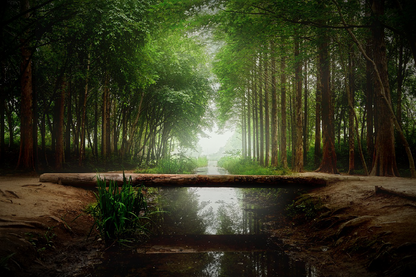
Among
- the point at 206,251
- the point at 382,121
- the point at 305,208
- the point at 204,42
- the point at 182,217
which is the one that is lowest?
the point at 182,217

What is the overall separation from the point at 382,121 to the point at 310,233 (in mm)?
5729

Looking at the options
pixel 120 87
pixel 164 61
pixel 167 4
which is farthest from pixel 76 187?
pixel 164 61

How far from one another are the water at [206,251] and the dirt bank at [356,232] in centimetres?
50

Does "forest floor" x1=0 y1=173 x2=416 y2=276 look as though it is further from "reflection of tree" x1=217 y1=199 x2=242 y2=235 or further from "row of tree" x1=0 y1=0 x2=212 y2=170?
"row of tree" x1=0 y1=0 x2=212 y2=170

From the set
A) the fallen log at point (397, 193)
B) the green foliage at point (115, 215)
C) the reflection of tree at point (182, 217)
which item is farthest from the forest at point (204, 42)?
the reflection of tree at point (182, 217)

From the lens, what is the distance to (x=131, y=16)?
8.57 meters

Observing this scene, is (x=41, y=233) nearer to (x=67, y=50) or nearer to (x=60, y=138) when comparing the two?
(x=60, y=138)

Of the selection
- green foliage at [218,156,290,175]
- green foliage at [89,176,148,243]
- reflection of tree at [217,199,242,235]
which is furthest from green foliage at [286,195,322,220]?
green foliage at [89,176,148,243]

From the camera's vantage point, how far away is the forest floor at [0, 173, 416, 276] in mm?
2799

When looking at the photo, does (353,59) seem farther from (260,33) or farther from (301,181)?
(301,181)

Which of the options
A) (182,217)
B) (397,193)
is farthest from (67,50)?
(397,193)

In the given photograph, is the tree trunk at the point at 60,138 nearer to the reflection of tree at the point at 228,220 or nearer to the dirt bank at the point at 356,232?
the reflection of tree at the point at 228,220

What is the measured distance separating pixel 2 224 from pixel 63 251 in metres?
1.00

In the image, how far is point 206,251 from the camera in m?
3.92
